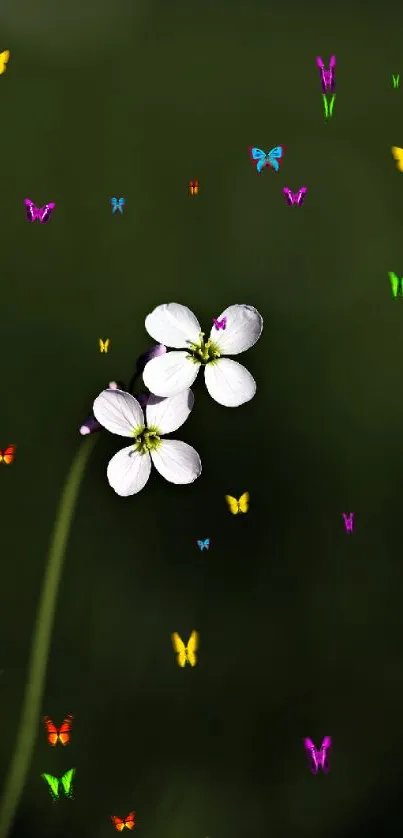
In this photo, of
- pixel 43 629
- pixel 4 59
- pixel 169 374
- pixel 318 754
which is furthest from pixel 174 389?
pixel 4 59

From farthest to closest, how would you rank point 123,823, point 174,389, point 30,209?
point 30,209 → point 123,823 → point 174,389

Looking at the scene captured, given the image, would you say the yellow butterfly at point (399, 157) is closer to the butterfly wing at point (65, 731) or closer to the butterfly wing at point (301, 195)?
the butterfly wing at point (301, 195)

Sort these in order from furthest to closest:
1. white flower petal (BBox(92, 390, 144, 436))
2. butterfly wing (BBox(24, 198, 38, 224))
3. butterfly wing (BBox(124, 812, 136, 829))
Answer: butterfly wing (BBox(24, 198, 38, 224))
butterfly wing (BBox(124, 812, 136, 829))
white flower petal (BBox(92, 390, 144, 436))

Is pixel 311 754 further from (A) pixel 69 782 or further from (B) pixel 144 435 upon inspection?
(B) pixel 144 435

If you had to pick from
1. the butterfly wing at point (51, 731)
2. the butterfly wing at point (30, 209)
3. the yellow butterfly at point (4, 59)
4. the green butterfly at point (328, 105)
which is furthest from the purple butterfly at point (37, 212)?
the butterfly wing at point (51, 731)

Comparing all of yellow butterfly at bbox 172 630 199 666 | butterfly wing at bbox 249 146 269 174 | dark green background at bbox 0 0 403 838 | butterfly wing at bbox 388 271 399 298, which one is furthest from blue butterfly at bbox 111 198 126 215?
yellow butterfly at bbox 172 630 199 666

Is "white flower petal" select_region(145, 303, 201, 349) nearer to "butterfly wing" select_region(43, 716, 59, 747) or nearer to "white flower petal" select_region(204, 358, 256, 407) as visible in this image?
"white flower petal" select_region(204, 358, 256, 407)
